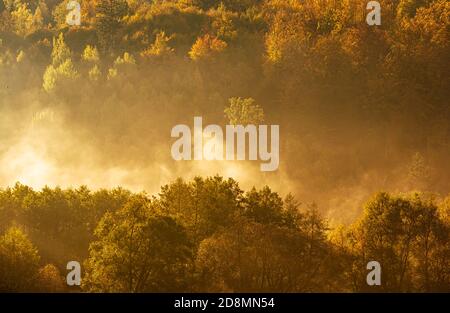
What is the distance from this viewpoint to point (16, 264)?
169 ft

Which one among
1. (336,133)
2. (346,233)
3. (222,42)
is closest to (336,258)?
(346,233)

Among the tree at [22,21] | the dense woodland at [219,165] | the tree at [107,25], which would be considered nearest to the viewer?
the dense woodland at [219,165]

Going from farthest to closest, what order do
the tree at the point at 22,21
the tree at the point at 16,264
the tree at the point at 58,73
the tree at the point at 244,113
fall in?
the tree at the point at 22,21 < the tree at the point at 58,73 < the tree at the point at 244,113 < the tree at the point at 16,264

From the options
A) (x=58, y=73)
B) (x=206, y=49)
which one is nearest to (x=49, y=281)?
(x=206, y=49)

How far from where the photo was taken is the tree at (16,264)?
49938 millimetres

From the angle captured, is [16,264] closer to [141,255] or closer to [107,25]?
[141,255]

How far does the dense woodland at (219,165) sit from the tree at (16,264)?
0.11 meters

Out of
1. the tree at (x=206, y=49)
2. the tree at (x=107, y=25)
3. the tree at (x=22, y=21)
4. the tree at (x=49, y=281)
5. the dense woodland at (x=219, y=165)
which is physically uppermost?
the tree at (x=22, y=21)

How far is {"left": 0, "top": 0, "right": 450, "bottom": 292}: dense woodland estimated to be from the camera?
2050 inches

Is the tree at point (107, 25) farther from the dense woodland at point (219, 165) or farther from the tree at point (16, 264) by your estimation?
the tree at point (16, 264)

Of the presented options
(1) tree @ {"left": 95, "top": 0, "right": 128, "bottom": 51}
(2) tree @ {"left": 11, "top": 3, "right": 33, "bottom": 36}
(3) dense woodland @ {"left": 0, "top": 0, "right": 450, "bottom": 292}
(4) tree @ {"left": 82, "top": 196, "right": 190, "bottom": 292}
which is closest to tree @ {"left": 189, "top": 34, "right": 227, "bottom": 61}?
(3) dense woodland @ {"left": 0, "top": 0, "right": 450, "bottom": 292}

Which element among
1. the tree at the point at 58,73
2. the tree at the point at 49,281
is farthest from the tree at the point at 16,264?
the tree at the point at 58,73
